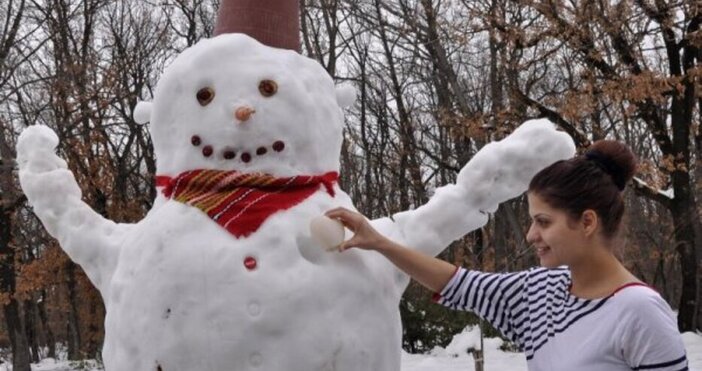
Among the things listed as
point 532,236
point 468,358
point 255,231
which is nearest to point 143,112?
point 255,231

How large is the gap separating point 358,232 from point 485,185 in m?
0.73

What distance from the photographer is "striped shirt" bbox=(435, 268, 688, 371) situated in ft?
5.45

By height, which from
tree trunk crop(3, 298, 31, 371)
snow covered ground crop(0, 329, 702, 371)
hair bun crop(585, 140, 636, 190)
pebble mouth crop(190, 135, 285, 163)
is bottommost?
snow covered ground crop(0, 329, 702, 371)

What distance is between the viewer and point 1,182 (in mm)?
12281

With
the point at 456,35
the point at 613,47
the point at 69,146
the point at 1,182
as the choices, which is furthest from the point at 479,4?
the point at 1,182

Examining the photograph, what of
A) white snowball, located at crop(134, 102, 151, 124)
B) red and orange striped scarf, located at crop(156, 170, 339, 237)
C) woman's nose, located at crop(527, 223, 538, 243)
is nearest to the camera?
woman's nose, located at crop(527, 223, 538, 243)

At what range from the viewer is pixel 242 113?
9.49 ft

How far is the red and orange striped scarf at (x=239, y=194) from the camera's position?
287cm

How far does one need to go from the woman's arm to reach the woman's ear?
538 millimetres

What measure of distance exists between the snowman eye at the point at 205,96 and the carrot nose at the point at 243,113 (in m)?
0.17

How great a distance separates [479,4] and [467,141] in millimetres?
4663

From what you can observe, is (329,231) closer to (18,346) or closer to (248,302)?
(248,302)

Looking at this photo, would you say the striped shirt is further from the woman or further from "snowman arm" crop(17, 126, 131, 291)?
"snowman arm" crop(17, 126, 131, 291)

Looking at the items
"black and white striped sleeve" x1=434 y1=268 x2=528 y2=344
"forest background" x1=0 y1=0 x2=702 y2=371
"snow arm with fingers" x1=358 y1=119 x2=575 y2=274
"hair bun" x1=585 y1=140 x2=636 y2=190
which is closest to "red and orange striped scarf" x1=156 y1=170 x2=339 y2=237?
"snow arm with fingers" x1=358 y1=119 x2=575 y2=274
